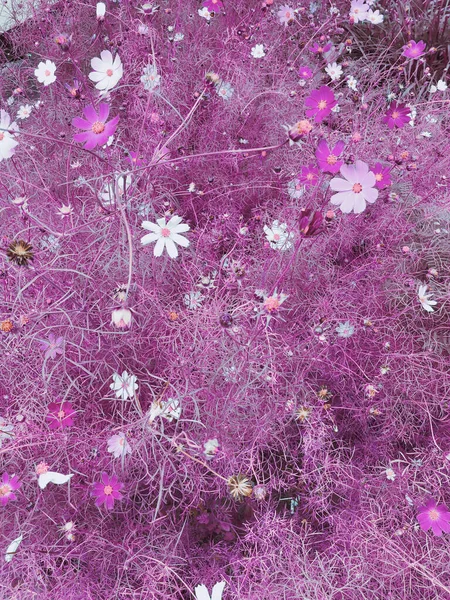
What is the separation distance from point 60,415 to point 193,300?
38 centimetres

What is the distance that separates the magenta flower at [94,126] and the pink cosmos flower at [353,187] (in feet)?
1.44

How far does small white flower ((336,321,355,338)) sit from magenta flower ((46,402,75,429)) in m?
0.59

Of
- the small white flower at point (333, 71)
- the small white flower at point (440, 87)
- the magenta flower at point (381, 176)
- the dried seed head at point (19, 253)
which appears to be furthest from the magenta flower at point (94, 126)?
→ the small white flower at point (440, 87)

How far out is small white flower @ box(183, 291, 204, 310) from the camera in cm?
109

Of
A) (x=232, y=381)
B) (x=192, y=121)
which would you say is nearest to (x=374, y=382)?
(x=232, y=381)

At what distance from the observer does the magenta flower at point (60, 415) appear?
862 mm

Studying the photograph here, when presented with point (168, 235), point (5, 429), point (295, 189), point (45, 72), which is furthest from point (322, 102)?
point (5, 429)

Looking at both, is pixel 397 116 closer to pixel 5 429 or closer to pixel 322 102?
pixel 322 102

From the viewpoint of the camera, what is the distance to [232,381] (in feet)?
3.16

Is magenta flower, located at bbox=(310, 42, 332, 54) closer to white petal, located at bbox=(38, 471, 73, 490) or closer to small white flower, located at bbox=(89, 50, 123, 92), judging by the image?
small white flower, located at bbox=(89, 50, 123, 92)

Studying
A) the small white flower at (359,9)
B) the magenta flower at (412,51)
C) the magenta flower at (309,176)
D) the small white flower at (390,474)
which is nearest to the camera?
the small white flower at (390,474)

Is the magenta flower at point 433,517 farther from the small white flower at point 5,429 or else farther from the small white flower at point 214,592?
the small white flower at point 5,429

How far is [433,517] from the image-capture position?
93cm

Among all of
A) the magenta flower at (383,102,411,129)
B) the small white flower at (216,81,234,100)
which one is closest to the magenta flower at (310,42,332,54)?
the small white flower at (216,81,234,100)
